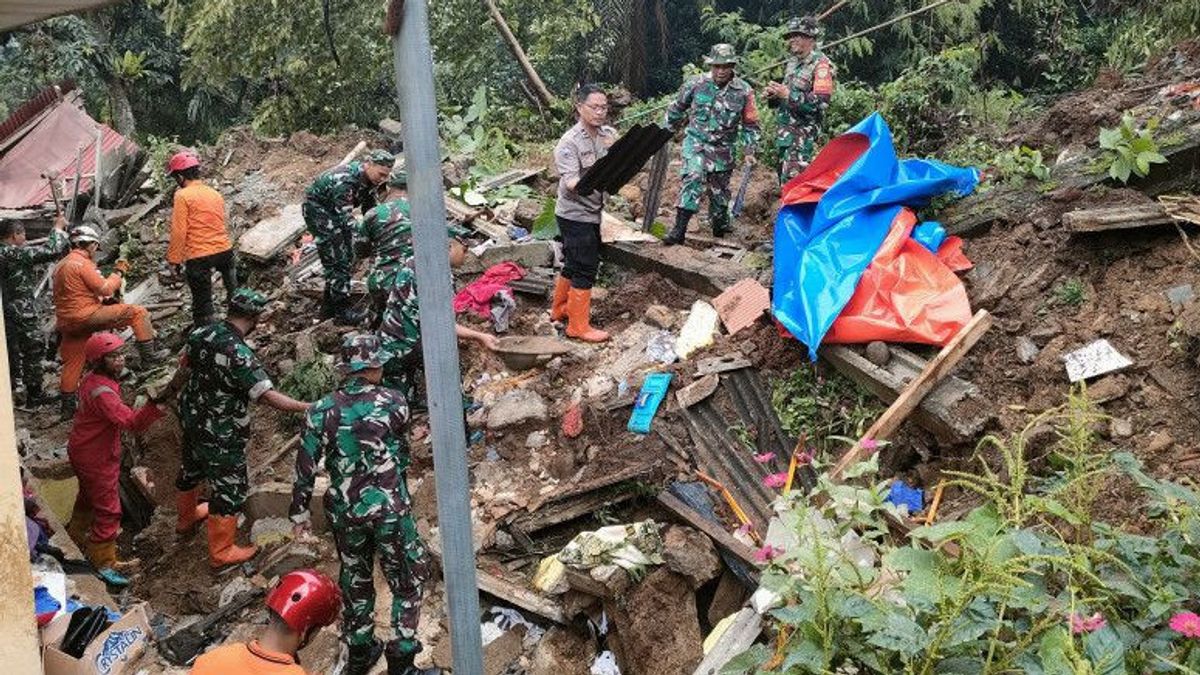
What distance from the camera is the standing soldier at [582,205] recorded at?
723 centimetres

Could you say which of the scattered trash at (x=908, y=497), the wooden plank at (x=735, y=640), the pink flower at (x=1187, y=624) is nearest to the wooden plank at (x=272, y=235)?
the scattered trash at (x=908, y=497)

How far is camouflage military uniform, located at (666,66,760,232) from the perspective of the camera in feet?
27.2

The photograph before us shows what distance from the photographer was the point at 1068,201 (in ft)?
21.2

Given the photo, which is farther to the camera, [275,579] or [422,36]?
[275,579]

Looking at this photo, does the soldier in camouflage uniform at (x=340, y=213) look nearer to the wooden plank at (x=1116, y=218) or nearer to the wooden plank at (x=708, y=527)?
the wooden plank at (x=708, y=527)

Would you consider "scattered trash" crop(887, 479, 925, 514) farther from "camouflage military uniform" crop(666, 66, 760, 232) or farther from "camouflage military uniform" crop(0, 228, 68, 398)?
"camouflage military uniform" crop(0, 228, 68, 398)

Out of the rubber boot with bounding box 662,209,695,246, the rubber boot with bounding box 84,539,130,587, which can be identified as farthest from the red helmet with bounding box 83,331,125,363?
the rubber boot with bounding box 662,209,695,246

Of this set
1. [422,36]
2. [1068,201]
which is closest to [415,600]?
[422,36]

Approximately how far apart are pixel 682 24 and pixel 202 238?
42.4 feet

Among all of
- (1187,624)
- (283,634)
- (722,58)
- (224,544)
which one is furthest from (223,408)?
(1187,624)

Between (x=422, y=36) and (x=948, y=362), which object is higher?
(x=422, y=36)

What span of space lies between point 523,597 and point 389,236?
2757 millimetres

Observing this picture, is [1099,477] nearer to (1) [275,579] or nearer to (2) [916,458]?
(2) [916,458]

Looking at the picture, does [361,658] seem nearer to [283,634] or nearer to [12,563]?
[283,634]
